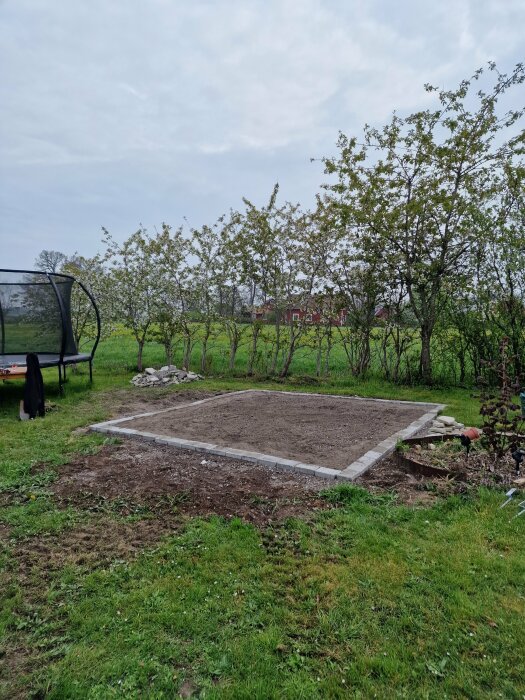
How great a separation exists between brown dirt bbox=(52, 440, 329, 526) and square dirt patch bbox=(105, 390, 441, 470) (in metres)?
0.43

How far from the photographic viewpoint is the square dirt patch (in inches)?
154

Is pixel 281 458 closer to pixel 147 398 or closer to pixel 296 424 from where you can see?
pixel 296 424

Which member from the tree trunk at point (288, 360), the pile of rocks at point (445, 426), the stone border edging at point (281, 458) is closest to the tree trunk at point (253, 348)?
the tree trunk at point (288, 360)

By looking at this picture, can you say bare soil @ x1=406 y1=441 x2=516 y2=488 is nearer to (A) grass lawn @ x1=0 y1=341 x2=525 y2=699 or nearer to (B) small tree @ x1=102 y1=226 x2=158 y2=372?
(A) grass lawn @ x1=0 y1=341 x2=525 y2=699

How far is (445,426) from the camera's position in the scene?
4.71m

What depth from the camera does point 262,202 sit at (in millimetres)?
8344

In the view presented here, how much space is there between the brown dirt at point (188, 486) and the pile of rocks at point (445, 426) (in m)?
1.95

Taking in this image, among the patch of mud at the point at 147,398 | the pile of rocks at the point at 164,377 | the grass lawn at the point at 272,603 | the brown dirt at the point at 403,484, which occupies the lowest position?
the grass lawn at the point at 272,603

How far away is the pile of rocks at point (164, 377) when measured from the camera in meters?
8.03

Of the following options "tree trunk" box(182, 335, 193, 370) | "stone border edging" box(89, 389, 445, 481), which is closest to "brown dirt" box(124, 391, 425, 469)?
"stone border edging" box(89, 389, 445, 481)

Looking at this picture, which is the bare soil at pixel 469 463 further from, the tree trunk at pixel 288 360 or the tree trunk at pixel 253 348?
the tree trunk at pixel 253 348

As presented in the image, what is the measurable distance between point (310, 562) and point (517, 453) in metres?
1.76

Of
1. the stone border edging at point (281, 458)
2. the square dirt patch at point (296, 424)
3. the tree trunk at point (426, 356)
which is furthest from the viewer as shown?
the tree trunk at point (426, 356)

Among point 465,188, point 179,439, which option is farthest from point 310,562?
point 465,188
